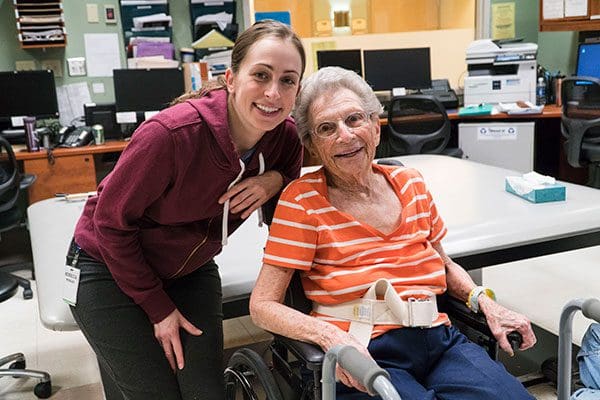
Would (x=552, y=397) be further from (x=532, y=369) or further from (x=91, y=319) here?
(x=91, y=319)

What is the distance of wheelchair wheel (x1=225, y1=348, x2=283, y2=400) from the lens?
1485 millimetres

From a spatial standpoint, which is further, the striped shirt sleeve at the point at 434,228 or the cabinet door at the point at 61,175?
the cabinet door at the point at 61,175

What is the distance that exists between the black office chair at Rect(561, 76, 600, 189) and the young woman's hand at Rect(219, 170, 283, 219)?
3.07 metres

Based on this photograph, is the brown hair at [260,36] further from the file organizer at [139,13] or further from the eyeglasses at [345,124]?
the file organizer at [139,13]

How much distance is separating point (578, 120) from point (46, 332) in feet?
11.3

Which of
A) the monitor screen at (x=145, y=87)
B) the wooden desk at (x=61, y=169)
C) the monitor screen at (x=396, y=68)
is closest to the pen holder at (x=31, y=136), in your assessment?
the wooden desk at (x=61, y=169)

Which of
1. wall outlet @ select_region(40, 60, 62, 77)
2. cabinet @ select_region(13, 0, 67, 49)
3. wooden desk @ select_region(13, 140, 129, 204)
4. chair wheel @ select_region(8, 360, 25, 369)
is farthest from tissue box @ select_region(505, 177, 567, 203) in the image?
wall outlet @ select_region(40, 60, 62, 77)

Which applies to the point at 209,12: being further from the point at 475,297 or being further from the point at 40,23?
the point at 475,297

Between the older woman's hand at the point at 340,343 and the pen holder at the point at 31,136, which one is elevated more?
the pen holder at the point at 31,136

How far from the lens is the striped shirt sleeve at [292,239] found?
1532 millimetres

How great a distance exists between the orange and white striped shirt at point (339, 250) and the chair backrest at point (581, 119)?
Result: 2892 mm

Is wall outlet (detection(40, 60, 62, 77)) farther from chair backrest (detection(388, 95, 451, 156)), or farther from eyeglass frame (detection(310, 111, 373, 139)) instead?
eyeglass frame (detection(310, 111, 373, 139))

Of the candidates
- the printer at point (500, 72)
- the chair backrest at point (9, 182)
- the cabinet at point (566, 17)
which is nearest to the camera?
the chair backrest at point (9, 182)

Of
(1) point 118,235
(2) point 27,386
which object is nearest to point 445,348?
(1) point 118,235
